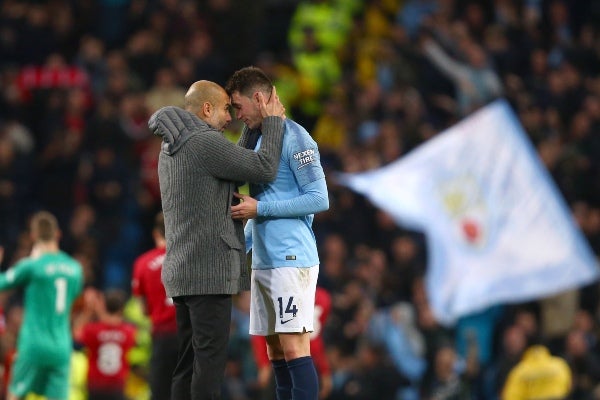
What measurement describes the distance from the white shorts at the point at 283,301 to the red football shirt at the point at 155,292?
2294 mm

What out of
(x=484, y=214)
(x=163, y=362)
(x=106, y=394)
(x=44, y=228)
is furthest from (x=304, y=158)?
(x=484, y=214)

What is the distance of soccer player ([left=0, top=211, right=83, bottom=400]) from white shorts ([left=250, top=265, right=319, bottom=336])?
3608 millimetres

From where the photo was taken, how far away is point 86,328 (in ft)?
38.9

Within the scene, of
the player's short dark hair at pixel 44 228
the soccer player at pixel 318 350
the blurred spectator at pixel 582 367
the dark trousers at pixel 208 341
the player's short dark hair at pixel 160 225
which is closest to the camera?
the dark trousers at pixel 208 341

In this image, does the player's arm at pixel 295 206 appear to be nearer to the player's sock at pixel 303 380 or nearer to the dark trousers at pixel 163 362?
the player's sock at pixel 303 380

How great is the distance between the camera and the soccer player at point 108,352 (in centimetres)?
1177

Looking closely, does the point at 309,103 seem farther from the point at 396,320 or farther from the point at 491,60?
the point at 396,320

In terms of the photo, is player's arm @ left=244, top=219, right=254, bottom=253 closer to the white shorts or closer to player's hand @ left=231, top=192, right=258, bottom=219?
the white shorts

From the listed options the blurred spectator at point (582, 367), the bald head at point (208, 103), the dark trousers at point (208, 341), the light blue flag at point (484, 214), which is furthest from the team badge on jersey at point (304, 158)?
the blurred spectator at point (582, 367)

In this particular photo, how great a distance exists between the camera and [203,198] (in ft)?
24.4

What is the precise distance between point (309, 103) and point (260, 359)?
268 inches

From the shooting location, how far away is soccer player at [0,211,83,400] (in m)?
10.9

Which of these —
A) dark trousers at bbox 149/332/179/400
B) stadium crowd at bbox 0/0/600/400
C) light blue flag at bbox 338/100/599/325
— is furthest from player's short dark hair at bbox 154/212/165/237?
light blue flag at bbox 338/100/599/325

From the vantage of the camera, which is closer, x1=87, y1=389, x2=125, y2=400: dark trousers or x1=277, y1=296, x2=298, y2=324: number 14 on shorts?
x1=277, y1=296, x2=298, y2=324: number 14 on shorts
